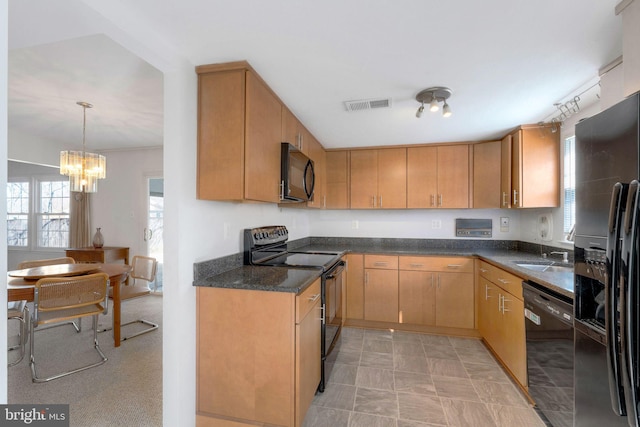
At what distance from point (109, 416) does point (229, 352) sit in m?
0.99

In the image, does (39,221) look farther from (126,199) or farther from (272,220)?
(272,220)

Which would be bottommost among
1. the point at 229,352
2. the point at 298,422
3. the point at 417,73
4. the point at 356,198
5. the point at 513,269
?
the point at 298,422

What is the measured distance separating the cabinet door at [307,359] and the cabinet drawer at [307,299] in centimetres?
4

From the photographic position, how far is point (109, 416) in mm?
1781

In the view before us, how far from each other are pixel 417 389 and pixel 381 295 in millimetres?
1196

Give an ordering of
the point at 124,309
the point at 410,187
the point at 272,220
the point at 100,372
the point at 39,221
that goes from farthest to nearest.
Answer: the point at 39,221 < the point at 124,309 < the point at 410,187 < the point at 272,220 < the point at 100,372

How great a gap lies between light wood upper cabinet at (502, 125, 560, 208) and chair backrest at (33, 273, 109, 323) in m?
4.11

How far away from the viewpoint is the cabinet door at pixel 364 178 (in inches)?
141

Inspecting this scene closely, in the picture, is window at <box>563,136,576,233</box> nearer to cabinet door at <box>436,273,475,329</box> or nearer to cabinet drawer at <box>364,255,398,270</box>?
cabinet door at <box>436,273,475,329</box>

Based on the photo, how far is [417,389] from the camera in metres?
2.09

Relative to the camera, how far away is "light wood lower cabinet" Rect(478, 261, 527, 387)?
2.04 metres

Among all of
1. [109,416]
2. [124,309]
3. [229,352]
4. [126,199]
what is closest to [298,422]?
[229,352]

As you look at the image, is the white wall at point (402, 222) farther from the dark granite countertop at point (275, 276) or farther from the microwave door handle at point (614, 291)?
the microwave door handle at point (614, 291)

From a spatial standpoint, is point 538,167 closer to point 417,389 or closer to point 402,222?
point 402,222
